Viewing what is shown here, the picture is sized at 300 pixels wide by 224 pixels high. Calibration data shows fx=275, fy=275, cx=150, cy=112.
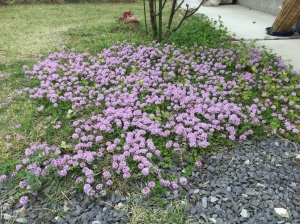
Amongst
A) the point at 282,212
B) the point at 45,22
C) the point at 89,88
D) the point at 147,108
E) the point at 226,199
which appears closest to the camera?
the point at 282,212

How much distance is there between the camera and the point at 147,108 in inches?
114

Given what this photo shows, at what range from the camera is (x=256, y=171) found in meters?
2.29

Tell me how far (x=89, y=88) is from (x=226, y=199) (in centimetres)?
204

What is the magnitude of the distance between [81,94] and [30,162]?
109 centimetres

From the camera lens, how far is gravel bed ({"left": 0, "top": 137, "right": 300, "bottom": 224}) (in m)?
1.93

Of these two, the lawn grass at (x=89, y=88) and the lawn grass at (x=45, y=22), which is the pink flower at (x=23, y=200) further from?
the lawn grass at (x=45, y=22)

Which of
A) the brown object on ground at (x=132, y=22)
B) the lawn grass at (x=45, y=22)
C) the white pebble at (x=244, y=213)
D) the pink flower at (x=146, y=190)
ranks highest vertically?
the brown object on ground at (x=132, y=22)

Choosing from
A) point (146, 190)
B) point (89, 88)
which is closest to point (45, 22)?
point (89, 88)

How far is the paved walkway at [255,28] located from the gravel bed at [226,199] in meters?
2.08

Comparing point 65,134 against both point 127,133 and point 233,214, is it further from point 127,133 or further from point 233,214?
point 233,214

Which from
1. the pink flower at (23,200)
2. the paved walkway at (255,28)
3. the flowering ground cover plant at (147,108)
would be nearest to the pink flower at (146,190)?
the flowering ground cover plant at (147,108)

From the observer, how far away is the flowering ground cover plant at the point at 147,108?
2.25 m

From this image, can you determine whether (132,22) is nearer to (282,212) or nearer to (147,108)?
(147,108)

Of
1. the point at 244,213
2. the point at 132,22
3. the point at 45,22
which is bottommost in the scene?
the point at 244,213
